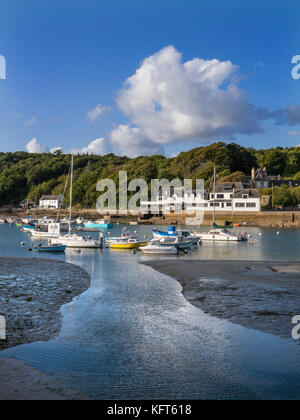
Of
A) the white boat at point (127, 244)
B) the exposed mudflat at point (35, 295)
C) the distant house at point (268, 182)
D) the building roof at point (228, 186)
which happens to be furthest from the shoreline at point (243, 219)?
the exposed mudflat at point (35, 295)

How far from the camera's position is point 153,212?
97.0m

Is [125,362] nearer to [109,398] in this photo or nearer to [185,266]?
[109,398]

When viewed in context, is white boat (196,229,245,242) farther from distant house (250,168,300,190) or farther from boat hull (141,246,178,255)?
distant house (250,168,300,190)

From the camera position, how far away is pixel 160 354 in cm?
1048

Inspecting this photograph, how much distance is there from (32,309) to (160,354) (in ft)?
19.1

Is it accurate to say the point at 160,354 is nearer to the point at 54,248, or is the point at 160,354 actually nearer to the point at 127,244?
the point at 54,248

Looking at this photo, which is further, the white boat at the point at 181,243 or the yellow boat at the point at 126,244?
the yellow boat at the point at 126,244

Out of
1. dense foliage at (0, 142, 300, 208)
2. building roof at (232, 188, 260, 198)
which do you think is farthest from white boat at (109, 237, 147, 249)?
dense foliage at (0, 142, 300, 208)

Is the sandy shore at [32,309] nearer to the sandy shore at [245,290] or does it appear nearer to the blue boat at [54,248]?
the sandy shore at [245,290]

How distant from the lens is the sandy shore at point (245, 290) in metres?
13.4

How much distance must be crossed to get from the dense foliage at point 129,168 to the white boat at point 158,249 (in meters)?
70.1

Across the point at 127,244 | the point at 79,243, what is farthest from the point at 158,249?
the point at 79,243

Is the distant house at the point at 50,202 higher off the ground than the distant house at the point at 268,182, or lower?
lower

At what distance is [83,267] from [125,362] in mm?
16854
